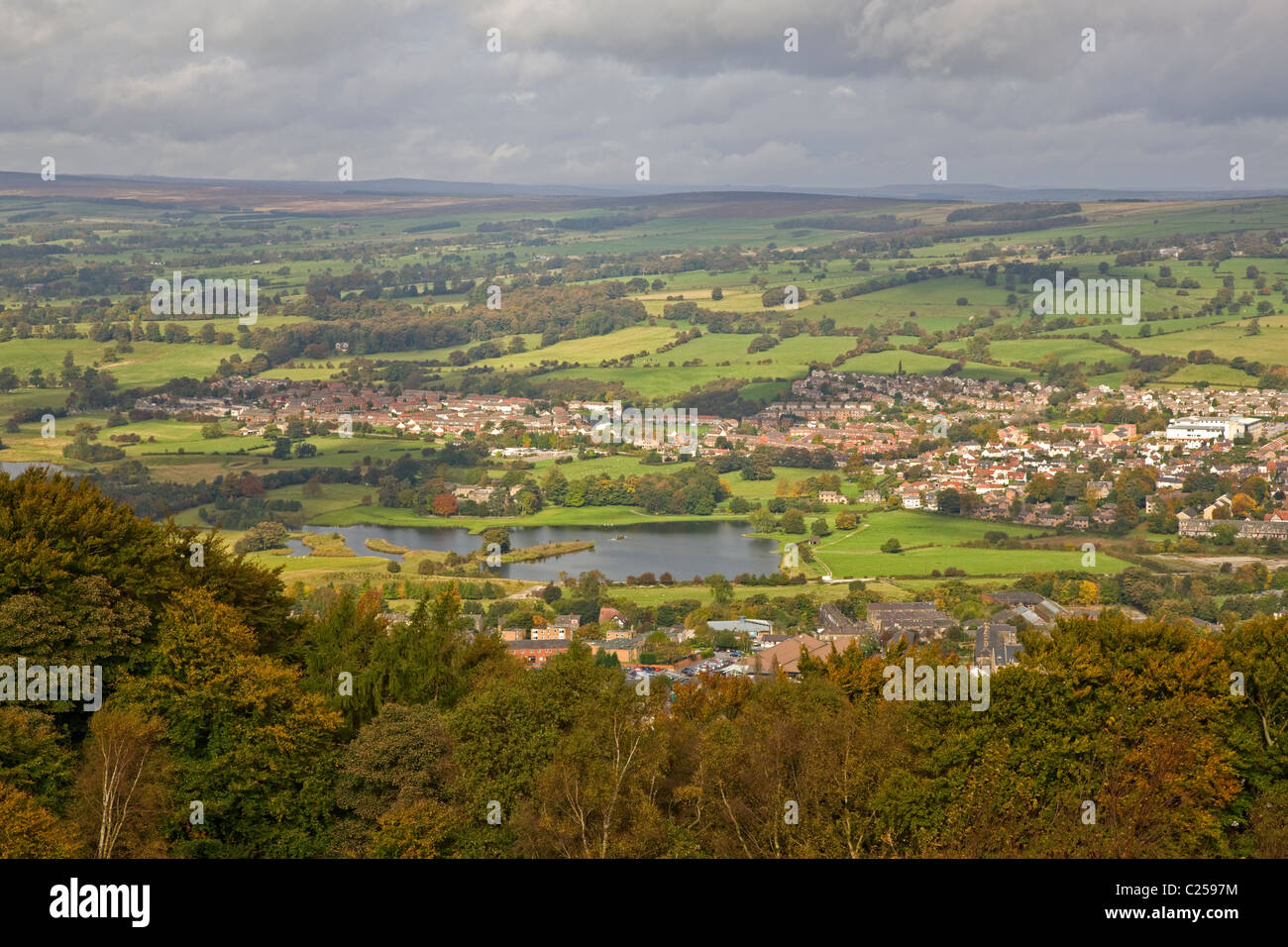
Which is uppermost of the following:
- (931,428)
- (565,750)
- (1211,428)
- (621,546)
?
(565,750)

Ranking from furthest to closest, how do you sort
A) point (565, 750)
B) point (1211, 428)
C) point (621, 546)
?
point (1211, 428) → point (621, 546) → point (565, 750)

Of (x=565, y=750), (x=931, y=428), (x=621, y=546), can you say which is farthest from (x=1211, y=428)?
(x=565, y=750)

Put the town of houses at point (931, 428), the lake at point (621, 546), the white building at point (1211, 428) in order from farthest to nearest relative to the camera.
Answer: the white building at point (1211, 428) < the town of houses at point (931, 428) < the lake at point (621, 546)

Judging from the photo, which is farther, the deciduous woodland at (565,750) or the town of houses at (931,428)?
the town of houses at (931,428)

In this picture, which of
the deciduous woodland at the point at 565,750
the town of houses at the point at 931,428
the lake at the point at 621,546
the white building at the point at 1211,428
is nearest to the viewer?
the deciduous woodland at the point at 565,750

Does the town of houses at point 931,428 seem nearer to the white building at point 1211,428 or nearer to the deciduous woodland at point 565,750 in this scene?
the white building at point 1211,428

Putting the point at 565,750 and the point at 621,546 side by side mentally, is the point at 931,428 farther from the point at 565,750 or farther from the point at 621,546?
the point at 565,750

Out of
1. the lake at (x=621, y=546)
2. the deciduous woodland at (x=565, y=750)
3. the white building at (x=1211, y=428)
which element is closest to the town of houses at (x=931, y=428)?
the white building at (x=1211, y=428)

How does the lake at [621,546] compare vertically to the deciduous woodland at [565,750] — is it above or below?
below

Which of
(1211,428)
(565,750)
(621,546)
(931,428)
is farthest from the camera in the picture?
(931,428)
